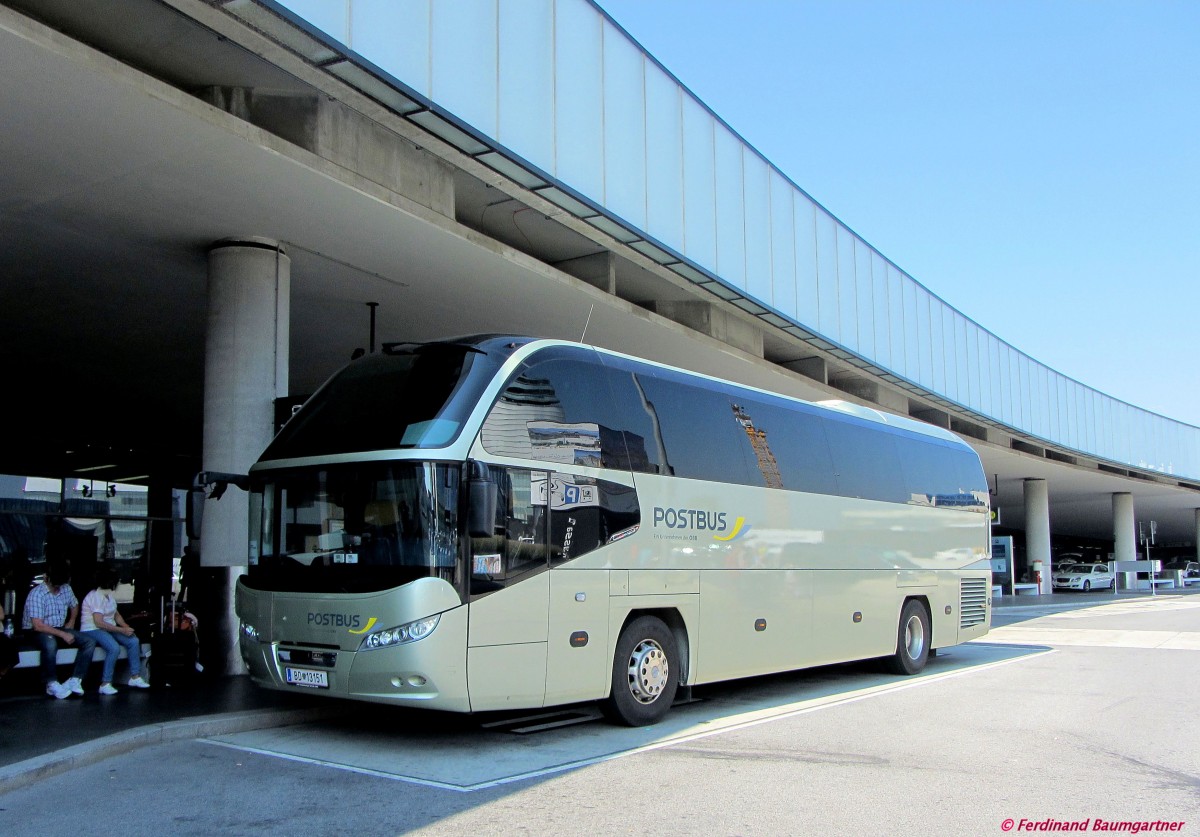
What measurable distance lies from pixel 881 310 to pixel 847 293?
2161 millimetres

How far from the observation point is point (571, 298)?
1523cm

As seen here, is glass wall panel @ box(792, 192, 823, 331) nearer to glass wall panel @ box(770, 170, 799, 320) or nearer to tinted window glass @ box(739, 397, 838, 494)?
glass wall panel @ box(770, 170, 799, 320)

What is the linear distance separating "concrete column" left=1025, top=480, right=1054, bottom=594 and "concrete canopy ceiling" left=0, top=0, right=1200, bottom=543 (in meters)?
24.2

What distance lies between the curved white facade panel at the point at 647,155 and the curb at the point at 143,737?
6.17 meters

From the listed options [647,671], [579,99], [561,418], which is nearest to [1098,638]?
[647,671]

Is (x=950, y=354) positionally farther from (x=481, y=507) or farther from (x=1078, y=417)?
(x=481, y=507)

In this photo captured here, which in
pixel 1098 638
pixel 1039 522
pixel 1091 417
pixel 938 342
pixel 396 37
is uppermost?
pixel 396 37

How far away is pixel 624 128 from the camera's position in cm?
1373

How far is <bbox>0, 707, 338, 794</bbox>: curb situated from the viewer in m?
6.81

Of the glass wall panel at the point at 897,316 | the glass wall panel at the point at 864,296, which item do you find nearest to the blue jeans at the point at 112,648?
the glass wall panel at the point at 864,296

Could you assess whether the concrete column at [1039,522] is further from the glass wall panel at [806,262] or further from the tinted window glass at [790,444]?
the tinted window glass at [790,444]

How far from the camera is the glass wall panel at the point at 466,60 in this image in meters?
10.2

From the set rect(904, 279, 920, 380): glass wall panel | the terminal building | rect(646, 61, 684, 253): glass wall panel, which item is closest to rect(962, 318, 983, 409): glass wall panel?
rect(904, 279, 920, 380): glass wall panel

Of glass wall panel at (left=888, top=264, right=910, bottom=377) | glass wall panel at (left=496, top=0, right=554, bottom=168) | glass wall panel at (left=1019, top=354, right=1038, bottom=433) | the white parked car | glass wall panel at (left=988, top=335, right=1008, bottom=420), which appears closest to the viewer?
glass wall panel at (left=496, top=0, right=554, bottom=168)
